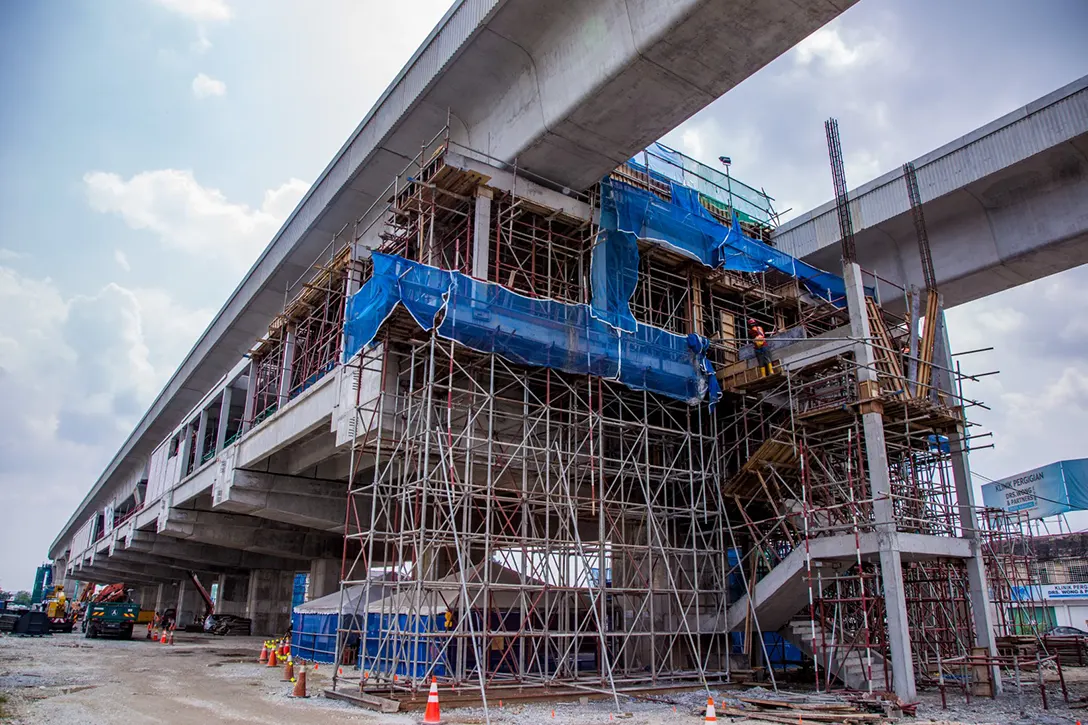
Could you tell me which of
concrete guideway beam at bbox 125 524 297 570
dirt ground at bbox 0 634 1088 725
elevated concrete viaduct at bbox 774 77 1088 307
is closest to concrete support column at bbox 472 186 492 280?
dirt ground at bbox 0 634 1088 725

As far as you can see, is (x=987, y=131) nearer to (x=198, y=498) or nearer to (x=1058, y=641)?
(x=1058, y=641)

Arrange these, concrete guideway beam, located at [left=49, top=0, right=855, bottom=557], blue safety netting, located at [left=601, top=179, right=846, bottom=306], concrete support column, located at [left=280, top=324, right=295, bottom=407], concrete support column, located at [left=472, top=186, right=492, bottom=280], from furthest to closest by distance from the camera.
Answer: concrete support column, located at [left=280, top=324, right=295, bottom=407], blue safety netting, located at [left=601, top=179, right=846, bottom=306], concrete support column, located at [left=472, top=186, right=492, bottom=280], concrete guideway beam, located at [left=49, top=0, right=855, bottom=557]

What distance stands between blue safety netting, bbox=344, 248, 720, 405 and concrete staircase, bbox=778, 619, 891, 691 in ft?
19.9

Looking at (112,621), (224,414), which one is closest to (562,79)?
(224,414)

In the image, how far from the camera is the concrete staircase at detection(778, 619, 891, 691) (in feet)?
53.8

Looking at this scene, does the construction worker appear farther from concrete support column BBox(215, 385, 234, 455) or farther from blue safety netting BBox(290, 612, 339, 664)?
concrete support column BBox(215, 385, 234, 455)

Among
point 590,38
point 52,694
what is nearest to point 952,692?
point 590,38

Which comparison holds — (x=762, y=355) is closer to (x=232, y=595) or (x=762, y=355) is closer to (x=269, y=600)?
(x=269, y=600)

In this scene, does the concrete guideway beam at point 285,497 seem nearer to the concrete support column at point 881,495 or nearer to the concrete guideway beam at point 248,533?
the concrete guideway beam at point 248,533

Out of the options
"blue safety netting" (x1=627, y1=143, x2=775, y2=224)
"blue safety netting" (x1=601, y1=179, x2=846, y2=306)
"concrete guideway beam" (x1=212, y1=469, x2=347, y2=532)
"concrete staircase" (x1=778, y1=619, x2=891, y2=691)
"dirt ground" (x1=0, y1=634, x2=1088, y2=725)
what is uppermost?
"blue safety netting" (x1=627, y1=143, x2=775, y2=224)

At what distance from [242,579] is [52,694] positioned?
37722 mm

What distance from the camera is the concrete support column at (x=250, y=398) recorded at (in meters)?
28.7

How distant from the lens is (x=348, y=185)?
2297 centimetres

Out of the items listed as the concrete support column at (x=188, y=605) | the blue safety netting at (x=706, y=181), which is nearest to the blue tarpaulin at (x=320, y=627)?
the blue safety netting at (x=706, y=181)
